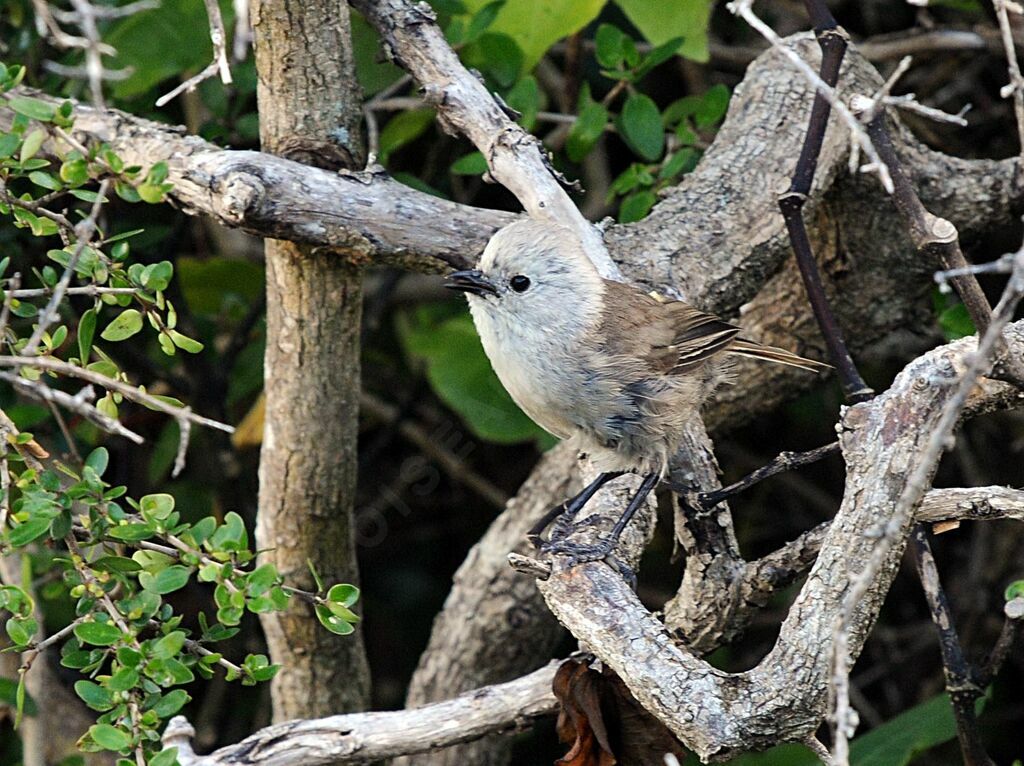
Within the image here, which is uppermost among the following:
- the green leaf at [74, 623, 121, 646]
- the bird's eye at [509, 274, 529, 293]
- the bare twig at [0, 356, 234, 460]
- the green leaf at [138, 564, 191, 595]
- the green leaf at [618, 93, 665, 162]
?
the green leaf at [618, 93, 665, 162]

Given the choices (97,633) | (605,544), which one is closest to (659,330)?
(605,544)

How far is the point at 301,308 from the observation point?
2947 millimetres

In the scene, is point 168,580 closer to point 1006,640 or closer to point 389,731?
point 389,731

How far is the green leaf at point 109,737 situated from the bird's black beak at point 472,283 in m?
1.15

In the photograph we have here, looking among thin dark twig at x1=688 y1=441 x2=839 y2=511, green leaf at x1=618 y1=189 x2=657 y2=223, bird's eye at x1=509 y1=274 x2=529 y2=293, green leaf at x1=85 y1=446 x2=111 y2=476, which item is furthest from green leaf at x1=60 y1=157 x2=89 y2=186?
green leaf at x1=618 y1=189 x2=657 y2=223

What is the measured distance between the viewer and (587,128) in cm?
Answer: 325

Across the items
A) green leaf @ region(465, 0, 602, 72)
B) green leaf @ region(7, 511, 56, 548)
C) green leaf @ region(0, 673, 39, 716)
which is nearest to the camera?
green leaf @ region(7, 511, 56, 548)

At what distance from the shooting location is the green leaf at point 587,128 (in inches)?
128

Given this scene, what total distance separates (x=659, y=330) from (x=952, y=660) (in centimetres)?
94

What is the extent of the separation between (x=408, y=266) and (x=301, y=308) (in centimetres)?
29

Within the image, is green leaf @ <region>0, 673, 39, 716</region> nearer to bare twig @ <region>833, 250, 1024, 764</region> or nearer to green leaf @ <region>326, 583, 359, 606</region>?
green leaf @ <region>326, 583, 359, 606</region>

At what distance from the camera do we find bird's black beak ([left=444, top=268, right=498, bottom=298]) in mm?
2658

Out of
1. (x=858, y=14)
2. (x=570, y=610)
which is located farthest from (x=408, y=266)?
(x=858, y=14)

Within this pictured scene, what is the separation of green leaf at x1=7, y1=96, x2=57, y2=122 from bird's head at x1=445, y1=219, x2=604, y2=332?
96 centimetres
